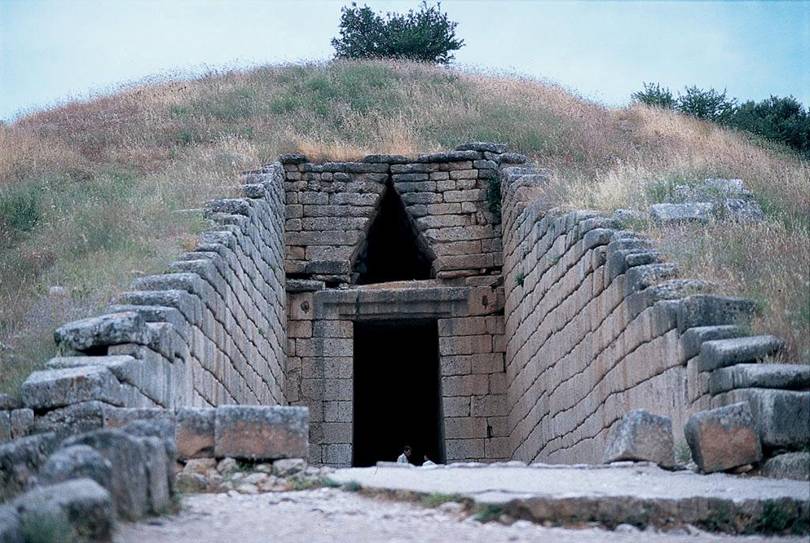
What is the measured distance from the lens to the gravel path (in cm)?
560

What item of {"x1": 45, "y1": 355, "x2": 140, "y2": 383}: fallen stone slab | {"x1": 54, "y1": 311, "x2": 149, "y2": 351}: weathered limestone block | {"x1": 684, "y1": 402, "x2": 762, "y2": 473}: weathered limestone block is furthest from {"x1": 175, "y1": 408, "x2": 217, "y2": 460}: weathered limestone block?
{"x1": 684, "y1": 402, "x2": 762, "y2": 473}: weathered limestone block

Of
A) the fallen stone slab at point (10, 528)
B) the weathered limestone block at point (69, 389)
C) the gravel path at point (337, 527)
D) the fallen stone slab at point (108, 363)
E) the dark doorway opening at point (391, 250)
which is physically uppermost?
the dark doorway opening at point (391, 250)

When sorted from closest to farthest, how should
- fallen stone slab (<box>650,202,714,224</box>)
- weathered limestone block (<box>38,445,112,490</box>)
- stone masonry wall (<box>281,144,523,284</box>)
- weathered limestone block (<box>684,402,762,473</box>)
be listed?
weathered limestone block (<box>38,445,112,490</box>), weathered limestone block (<box>684,402,762,473</box>), fallen stone slab (<box>650,202,714,224</box>), stone masonry wall (<box>281,144,523,284</box>)

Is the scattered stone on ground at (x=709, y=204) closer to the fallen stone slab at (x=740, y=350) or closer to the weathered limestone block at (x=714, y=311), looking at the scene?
the weathered limestone block at (x=714, y=311)

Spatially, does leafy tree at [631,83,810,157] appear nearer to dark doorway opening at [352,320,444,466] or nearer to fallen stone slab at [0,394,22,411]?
dark doorway opening at [352,320,444,466]

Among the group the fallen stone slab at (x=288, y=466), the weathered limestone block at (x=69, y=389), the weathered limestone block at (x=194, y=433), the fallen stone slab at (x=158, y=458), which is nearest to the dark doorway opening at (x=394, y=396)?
the weathered limestone block at (x=69, y=389)

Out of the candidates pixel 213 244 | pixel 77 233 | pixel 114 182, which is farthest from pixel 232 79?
pixel 213 244

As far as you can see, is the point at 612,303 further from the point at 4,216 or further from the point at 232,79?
the point at 232,79

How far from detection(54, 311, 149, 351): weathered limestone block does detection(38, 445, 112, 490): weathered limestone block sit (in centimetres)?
325

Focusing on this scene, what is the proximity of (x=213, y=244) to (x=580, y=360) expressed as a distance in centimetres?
391

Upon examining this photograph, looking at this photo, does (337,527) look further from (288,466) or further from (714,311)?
(714,311)

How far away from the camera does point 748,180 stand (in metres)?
13.9

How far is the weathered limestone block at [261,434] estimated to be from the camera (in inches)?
287

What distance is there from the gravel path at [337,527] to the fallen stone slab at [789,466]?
3.74 ft
